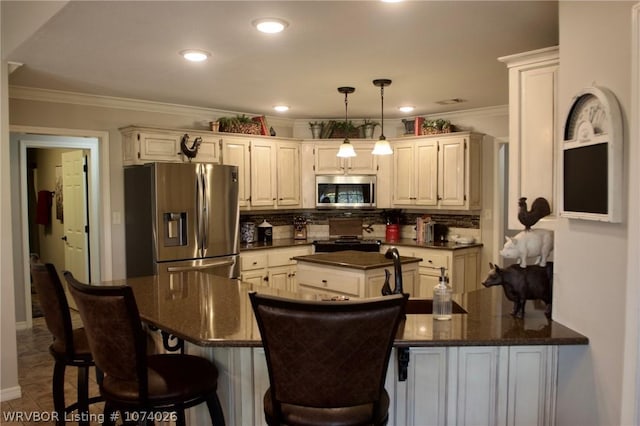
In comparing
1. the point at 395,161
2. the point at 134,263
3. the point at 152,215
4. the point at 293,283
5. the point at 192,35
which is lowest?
the point at 293,283

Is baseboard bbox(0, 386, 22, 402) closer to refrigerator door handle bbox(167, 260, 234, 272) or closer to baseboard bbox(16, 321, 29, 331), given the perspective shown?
refrigerator door handle bbox(167, 260, 234, 272)

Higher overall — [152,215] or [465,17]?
[465,17]

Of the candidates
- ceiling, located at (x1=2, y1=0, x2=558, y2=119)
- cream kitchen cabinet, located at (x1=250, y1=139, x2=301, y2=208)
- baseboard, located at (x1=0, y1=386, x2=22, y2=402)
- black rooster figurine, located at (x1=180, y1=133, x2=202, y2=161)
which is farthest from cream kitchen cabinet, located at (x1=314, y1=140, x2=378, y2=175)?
baseboard, located at (x1=0, y1=386, x2=22, y2=402)

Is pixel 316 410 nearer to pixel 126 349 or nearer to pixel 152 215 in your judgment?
pixel 126 349

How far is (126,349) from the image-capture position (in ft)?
5.68

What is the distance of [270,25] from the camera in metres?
2.59

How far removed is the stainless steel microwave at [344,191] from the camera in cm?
596

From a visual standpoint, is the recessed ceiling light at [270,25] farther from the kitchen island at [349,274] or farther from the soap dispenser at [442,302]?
the kitchen island at [349,274]

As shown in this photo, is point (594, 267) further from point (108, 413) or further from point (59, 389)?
point (59, 389)

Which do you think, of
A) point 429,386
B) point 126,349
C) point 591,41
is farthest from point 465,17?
point 126,349

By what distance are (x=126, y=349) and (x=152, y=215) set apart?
2.76m

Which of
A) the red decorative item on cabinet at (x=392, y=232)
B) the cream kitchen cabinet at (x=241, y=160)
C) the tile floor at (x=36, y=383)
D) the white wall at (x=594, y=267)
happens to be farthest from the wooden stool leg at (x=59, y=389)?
the red decorative item on cabinet at (x=392, y=232)

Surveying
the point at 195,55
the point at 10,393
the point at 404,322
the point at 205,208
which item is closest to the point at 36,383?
the point at 10,393

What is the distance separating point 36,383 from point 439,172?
431cm
